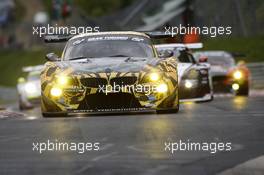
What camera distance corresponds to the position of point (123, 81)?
13836mm

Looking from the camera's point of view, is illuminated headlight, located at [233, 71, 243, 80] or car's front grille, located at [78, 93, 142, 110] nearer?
car's front grille, located at [78, 93, 142, 110]

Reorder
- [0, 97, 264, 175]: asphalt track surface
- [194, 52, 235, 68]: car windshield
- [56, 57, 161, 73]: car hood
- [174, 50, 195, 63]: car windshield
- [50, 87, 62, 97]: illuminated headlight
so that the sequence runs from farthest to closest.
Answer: [194, 52, 235, 68]: car windshield < [174, 50, 195, 63]: car windshield < [50, 87, 62, 97]: illuminated headlight < [56, 57, 161, 73]: car hood < [0, 97, 264, 175]: asphalt track surface

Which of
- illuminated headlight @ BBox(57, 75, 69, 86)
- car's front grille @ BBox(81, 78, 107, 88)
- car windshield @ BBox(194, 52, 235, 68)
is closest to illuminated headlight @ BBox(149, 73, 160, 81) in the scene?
car's front grille @ BBox(81, 78, 107, 88)

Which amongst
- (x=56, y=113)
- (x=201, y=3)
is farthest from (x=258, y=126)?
(x=201, y=3)

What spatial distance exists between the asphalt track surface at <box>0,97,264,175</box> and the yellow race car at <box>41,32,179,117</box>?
21.2 inches

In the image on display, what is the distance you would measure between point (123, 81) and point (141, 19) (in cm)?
6315

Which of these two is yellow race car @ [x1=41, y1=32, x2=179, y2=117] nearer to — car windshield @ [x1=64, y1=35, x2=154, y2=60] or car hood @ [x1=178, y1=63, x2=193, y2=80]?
car windshield @ [x1=64, y1=35, x2=154, y2=60]

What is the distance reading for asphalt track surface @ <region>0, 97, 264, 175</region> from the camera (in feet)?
38.2

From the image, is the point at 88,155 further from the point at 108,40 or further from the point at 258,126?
the point at 258,126

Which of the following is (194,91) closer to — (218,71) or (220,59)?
(218,71)

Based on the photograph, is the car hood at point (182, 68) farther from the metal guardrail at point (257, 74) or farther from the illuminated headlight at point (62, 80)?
the metal guardrail at point (257, 74)

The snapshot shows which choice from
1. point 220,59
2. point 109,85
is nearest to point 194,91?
point 109,85

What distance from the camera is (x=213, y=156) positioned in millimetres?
12570

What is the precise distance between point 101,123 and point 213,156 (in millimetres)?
6103
